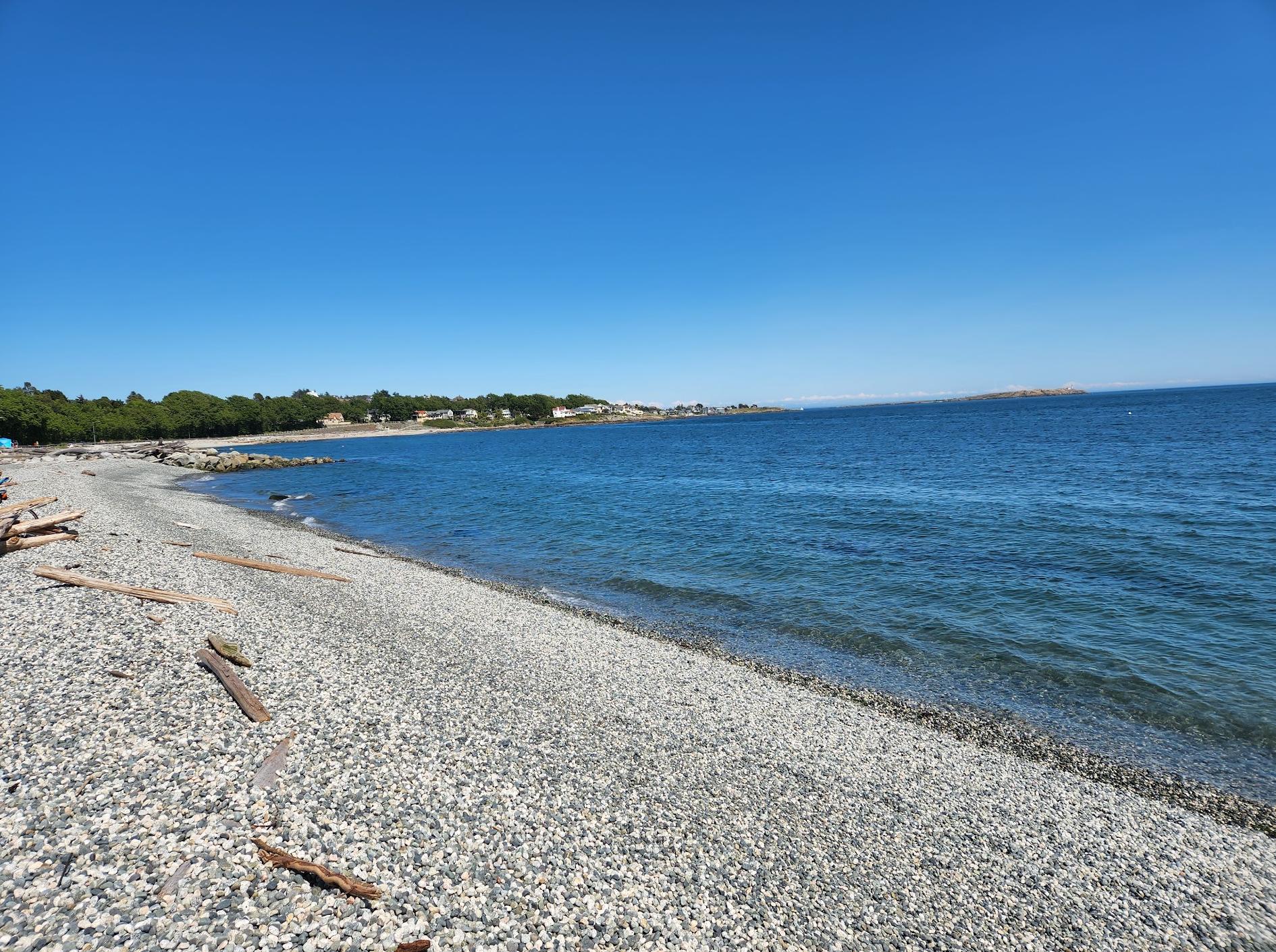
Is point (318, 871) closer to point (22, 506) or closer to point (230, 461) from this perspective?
point (22, 506)

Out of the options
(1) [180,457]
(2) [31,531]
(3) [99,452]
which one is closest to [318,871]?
(2) [31,531]

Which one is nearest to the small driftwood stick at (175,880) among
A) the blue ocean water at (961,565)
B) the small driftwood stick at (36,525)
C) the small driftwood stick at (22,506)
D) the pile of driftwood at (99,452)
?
the blue ocean water at (961,565)

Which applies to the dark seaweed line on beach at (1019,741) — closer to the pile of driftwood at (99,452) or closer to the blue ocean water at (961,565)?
the blue ocean water at (961,565)

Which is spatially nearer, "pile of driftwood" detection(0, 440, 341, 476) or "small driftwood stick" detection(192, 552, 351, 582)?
"small driftwood stick" detection(192, 552, 351, 582)

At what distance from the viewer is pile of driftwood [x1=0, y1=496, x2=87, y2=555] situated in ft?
59.3

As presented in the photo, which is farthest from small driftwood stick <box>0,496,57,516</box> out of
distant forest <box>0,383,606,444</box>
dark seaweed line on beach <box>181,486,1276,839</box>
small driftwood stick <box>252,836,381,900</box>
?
distant forest <box>0,383,606,444</box>

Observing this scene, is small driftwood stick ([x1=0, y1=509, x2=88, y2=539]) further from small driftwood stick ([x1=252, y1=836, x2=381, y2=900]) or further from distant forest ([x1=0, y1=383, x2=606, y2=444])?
distant forest ([x1=0, y1=383, x2=606, y2=444])

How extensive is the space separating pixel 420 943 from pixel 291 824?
2476 mm

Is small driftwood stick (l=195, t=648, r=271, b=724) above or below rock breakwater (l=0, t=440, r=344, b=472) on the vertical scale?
below

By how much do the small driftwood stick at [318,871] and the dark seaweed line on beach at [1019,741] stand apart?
1057 centimetres

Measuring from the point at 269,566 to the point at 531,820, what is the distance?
17935mm

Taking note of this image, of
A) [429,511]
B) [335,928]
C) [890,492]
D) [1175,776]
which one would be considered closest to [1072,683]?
[1175,776]

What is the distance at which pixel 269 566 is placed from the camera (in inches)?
806

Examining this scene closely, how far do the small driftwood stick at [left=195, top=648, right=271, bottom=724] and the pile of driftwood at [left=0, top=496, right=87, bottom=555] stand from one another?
44.6 ft
